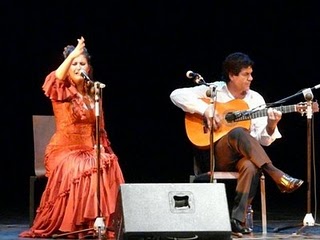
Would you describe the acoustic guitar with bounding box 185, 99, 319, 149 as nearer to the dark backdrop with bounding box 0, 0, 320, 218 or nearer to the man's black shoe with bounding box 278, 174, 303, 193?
the man's black shoe with bounding box 278, 174, 303, 193

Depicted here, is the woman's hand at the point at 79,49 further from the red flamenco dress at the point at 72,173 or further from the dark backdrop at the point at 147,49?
the dark backdrop at the point at 147,49

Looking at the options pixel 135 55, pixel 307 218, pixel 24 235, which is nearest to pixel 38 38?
pixel 135 55

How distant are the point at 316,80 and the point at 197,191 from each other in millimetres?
3800

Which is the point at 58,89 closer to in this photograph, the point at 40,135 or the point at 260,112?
the point at 40,135

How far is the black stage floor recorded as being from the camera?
4855 millimetres

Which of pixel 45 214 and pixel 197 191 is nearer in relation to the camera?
pixel 197 191

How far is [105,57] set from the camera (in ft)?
24.3

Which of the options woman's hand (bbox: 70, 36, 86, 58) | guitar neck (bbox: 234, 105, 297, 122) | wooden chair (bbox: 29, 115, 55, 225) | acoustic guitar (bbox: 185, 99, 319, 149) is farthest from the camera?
wooden chair (bbox: 29, 115, 55, 225)

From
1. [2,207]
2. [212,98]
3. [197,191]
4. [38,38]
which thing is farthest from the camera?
[38,38]

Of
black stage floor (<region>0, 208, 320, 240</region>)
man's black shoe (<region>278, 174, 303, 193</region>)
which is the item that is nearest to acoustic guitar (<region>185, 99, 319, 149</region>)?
man's black shoe (<region>278, 174, 303, 193</region>)

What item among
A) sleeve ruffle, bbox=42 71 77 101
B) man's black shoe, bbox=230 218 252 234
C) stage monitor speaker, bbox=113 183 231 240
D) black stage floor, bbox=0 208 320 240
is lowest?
black stage floor, bbox=0 208 320 240

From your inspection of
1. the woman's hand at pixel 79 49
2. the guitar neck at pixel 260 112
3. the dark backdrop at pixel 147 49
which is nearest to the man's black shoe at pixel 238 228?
the guitar neck at pixel 260 112

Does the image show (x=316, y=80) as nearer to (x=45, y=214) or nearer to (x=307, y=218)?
(x=307, y=218)

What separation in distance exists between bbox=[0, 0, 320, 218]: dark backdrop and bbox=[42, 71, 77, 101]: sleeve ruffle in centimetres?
230
